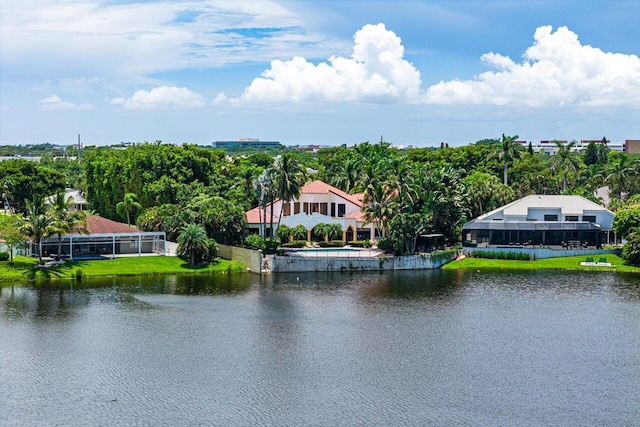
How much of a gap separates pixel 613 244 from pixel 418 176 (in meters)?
26.8

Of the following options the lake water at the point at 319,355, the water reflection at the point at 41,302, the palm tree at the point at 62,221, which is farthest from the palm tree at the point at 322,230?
the water reflection at the point at 41,302

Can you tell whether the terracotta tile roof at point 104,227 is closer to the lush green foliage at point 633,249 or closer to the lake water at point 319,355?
the lake water at point 319,355

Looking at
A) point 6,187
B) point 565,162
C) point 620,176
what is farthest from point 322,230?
point 6,187

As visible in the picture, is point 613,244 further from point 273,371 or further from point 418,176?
point 273,371

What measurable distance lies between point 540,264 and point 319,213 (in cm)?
2918

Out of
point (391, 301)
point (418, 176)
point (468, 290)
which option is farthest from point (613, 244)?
point (391, 301)

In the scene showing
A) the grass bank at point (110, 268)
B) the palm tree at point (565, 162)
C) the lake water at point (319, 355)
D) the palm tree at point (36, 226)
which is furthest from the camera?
the palm tree at point (565, 162)

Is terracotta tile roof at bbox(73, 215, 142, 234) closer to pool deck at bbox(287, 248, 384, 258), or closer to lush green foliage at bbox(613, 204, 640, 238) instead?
pool deck at bbox(287, 248, 384, 258)

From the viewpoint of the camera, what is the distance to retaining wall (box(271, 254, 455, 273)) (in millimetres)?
89562

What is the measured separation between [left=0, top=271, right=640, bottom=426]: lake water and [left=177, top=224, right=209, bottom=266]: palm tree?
8.67 metres

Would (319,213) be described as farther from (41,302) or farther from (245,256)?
(41,302)

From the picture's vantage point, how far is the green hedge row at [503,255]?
96812 mm

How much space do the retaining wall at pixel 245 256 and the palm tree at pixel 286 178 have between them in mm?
6678

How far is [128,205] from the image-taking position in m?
107
